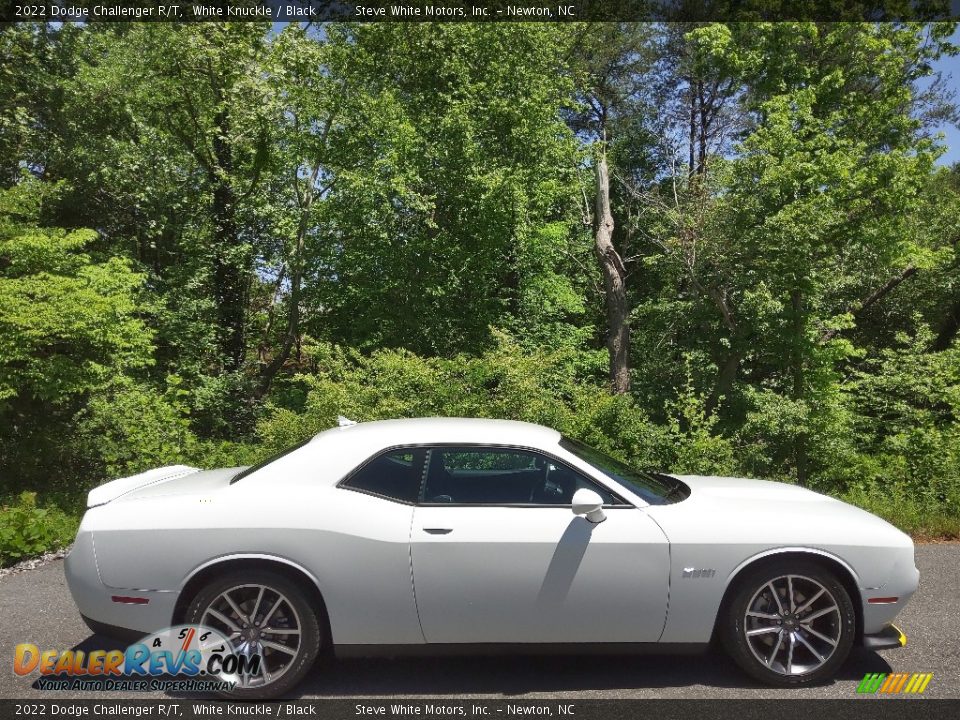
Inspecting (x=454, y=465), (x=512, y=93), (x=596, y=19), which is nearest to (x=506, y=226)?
(x=512, y=93)

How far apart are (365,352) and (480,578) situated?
1478 cm

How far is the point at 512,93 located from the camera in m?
17.8

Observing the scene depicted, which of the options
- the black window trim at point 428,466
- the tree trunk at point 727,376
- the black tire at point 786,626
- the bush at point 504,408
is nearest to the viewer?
the black tire at point 786,626

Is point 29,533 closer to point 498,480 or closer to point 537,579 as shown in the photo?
point 498,480

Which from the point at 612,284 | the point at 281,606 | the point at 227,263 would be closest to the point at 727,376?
the point at 612,284

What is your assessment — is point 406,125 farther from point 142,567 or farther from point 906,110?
point 142,567

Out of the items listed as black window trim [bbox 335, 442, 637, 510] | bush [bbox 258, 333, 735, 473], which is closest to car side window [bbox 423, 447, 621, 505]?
black window trim [bbox 335, 442, 637, 510]

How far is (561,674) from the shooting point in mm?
4297

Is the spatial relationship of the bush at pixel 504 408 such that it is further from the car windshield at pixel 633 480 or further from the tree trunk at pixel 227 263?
the tree trunk at pixel 227 263

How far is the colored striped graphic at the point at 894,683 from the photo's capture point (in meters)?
4.06

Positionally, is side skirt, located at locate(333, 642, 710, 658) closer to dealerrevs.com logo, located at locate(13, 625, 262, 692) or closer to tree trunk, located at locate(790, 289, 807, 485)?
dealerrevs.com logo, located at locate(13, 625, 262, 692)

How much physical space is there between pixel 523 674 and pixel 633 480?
129 centimetres

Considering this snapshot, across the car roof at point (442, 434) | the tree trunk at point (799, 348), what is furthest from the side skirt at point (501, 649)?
the tree trunk at point (799, 348)

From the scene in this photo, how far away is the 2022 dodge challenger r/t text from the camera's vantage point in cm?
402
